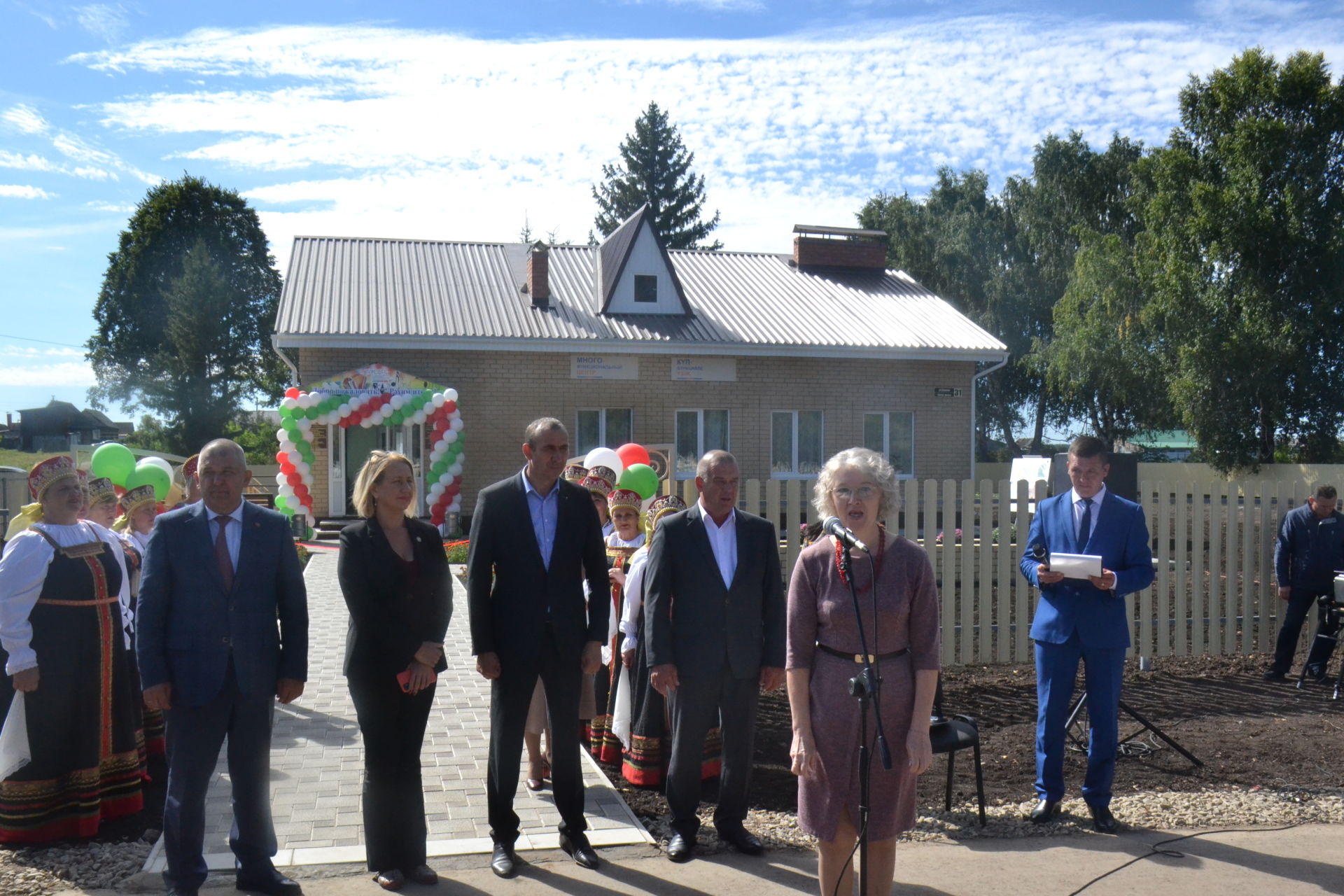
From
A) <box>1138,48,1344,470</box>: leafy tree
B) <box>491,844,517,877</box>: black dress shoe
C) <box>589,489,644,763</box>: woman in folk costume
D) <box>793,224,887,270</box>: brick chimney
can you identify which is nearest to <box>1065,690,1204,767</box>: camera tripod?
<box>589,489,644,763</box>: woman in folk costume

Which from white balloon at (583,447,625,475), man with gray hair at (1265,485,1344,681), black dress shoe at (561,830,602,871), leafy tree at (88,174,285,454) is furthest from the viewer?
leafy tree at (88,174,285,454)

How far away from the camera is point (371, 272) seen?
22.5 metres

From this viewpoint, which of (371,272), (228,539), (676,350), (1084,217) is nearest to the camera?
(228,539)

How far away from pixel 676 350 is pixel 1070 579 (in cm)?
1542

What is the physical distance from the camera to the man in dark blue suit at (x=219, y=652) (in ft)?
13.7

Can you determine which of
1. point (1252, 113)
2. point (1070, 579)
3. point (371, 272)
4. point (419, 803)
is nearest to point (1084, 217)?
point (1252, 113)

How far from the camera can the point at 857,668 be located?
372 cm

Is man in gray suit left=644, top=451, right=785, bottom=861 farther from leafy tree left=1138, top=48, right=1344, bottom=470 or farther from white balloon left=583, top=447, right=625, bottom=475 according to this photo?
leafy tree left=1138, top=48, right=1344, bottom=470

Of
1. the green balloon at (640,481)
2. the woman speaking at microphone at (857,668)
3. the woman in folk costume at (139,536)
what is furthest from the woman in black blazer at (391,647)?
the green balloon at (640,481)

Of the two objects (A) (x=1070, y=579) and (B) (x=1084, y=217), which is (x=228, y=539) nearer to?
(A) (x=1070, y=579)

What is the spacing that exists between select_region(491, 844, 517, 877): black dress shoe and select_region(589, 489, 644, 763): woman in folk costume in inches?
61.4

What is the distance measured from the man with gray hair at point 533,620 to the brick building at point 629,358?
13600 millimetres

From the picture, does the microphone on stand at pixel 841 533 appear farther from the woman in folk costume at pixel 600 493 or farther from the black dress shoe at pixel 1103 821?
the woman in folk costume at pixel 600 493

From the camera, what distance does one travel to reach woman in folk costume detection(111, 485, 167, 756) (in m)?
6.07
